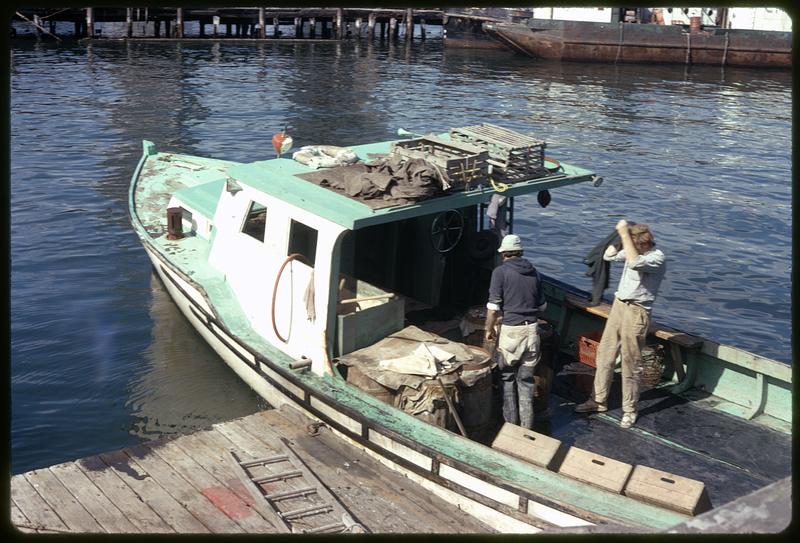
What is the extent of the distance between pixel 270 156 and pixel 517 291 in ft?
58.4

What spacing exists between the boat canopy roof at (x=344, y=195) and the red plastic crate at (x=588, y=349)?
1.80 m

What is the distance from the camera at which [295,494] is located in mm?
7875

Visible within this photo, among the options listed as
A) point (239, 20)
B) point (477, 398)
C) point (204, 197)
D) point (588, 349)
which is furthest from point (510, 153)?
point (239, 20)

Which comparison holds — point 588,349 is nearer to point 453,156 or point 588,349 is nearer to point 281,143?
point 453,156

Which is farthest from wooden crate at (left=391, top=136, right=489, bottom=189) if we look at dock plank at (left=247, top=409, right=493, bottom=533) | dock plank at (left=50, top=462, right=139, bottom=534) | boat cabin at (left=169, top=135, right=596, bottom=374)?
dock plank at (left=50, top=462, right=139, bottom=534)

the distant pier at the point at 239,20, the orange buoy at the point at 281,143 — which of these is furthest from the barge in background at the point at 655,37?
the orange buoy at the point at 281,143

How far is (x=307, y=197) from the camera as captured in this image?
361 inches

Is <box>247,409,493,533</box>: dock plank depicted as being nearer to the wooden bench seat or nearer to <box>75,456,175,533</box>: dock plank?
<box>75,456,175,533</box>: dock plank

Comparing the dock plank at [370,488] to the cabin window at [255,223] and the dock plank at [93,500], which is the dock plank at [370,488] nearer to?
the dock plank at [93,500]

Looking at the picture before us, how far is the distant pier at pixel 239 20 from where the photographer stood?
4584 centimetres

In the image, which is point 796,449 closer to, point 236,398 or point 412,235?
point 412,235

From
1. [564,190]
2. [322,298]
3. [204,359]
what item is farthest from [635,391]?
[564,190]

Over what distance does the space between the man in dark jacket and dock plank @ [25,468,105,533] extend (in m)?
3.87

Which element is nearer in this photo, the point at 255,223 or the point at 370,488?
the point at 370,488
